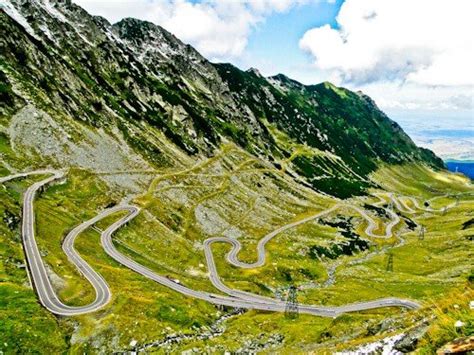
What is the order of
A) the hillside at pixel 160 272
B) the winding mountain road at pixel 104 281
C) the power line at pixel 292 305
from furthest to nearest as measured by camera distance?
the power line at pixel 292 305, the winding mountain road at pixel 104 281, the hillside at pixel 160 272

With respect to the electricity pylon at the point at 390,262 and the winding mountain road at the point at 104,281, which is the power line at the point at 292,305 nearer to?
the winding mountain road at the point at 104,281

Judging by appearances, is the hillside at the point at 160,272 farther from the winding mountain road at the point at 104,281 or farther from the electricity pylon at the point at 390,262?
the electricity pylon at the point at 390,262

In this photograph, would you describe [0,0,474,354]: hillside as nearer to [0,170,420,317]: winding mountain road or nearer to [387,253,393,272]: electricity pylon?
[0,170,420,317]: winding mountain road

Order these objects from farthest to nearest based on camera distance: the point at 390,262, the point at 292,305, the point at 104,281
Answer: the point at 390,262, the point at 292,305, the point at 104,281

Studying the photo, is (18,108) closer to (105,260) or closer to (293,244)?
(105,260)

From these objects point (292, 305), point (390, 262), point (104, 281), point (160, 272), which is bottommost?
point (292, 305)

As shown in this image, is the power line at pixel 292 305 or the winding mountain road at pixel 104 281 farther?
the power line at pixel 292 305

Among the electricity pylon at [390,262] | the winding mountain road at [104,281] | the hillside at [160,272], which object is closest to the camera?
the hillside at [160,272]

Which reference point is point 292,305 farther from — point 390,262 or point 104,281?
point 390,262

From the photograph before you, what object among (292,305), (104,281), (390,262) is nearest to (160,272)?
(104,281)

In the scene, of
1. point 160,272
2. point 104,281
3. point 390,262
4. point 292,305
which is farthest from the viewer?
point 390,262

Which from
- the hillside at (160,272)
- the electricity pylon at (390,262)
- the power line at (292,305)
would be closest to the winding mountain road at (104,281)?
the hillside at (160,272)

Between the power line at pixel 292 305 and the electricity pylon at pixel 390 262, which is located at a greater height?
the electricity pylon at pixel 390 262

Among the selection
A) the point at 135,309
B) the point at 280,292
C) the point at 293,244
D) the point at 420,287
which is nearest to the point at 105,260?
the point at 135,309
